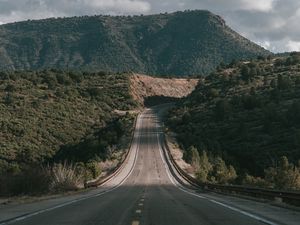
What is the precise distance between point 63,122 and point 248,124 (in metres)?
35.2

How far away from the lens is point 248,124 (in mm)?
92438

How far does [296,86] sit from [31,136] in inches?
1817

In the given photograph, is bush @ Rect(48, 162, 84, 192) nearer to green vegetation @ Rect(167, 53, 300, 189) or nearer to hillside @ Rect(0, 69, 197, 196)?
hillside @ Rect(0, 69, 197, 196)

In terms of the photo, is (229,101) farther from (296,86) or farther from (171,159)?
(171,159)

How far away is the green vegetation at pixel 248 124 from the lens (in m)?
70.2

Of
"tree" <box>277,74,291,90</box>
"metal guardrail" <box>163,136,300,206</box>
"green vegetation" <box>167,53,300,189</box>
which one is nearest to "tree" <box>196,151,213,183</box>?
"green vegetation" <box>167,53,300,189</box>

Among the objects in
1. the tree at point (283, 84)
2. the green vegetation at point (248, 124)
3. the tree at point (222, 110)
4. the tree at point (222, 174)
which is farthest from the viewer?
the tree at point (283, 84)

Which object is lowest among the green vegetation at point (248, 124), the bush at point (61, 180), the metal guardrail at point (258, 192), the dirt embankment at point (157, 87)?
the metal guardrail at point (258, 192)

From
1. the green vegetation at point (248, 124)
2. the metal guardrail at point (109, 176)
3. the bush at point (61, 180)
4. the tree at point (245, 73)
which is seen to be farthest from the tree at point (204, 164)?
the tree at point (245, 73)

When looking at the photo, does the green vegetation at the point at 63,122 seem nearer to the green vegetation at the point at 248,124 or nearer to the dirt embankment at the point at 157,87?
the dirt embankment at the point at 157,87

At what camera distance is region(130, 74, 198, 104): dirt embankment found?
165 metres

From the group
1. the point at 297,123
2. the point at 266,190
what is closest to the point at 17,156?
the point at 297,123

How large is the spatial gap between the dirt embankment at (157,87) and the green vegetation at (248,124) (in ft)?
101

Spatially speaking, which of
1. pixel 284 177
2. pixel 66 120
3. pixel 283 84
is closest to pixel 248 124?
pixel 283 84
